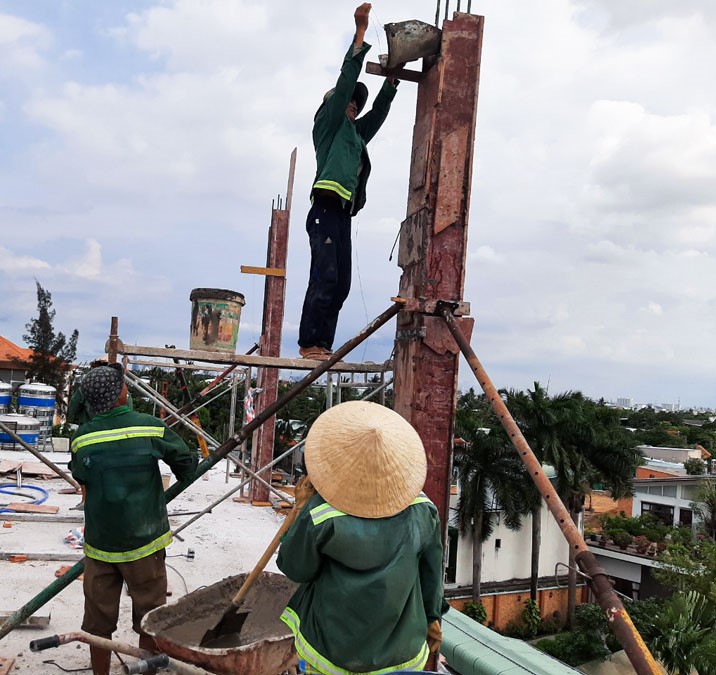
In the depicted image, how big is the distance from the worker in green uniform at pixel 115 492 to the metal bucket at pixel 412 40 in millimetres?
2410

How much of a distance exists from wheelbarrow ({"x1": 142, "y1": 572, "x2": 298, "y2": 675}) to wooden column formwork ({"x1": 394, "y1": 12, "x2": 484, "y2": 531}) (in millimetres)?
1225

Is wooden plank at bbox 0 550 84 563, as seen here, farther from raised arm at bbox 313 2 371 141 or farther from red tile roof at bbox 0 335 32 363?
red tile roof at bbox 0 335 32 363

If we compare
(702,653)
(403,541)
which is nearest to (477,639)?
(403,541)

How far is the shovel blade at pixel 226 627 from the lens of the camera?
3.54 meters

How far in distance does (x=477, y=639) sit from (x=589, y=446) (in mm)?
18630

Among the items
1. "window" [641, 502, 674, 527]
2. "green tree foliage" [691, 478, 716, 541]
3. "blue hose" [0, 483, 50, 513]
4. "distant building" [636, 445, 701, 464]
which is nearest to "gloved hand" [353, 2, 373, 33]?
"blue hose" [0, 483, 50, 513]

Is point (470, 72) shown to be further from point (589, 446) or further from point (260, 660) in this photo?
point (589, 446)

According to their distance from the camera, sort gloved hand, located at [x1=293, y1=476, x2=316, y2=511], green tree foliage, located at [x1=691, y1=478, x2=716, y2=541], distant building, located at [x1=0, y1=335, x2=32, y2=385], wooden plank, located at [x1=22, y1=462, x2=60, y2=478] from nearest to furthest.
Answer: gloved hand, located at [x1=293, y1=476, x2=316, y2=511], wooden plank, located at [x1=22, y1=462, x2=60, y2=478], green tree foliage, located at [x1=691, y1=478, x2=716, y2=541], distant building, located at [x1=0, y1=335, x2=32, y2=385]

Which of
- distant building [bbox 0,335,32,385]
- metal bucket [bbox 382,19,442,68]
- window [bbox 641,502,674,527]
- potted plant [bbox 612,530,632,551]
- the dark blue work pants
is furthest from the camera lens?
distant building [bbox 0,335,32,385]

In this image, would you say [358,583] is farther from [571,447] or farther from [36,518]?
[571,447]

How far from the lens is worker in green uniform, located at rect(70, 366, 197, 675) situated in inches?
120

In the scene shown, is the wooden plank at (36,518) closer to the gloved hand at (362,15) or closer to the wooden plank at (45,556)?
the wooden plank at (45,556)

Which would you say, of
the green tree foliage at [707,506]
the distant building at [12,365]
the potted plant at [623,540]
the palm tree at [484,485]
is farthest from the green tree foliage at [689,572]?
the distant building at [12,365]

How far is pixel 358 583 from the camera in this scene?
6.89ft
